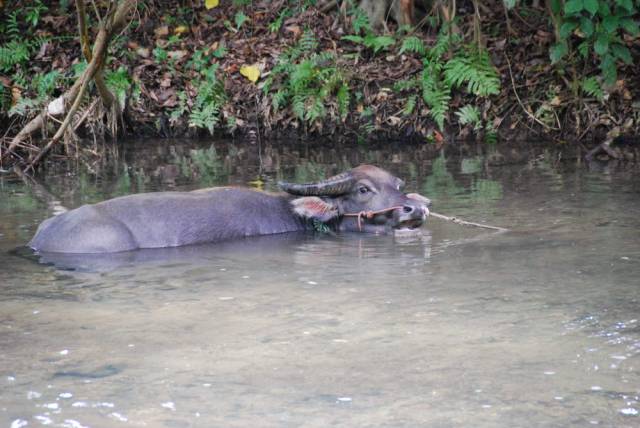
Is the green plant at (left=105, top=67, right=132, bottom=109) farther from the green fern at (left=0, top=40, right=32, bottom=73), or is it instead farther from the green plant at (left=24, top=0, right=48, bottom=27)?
the green plant at (left=24, top=0, right=48, bottom=27)

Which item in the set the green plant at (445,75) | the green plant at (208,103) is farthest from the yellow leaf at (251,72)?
the green plant at (445,75)

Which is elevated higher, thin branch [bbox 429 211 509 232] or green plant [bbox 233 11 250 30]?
green plant [bbox 233 11 250 30]

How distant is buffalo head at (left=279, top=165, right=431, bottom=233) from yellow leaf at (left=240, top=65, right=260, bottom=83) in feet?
27.9

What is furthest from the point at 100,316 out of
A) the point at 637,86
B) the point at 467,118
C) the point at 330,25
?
the point at 330,25

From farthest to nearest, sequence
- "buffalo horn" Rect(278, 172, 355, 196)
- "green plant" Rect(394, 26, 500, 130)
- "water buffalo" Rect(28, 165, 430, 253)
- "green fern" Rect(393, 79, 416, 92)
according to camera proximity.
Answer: "green fern" Rect(393, 79, 416, 92), "green plant" Rect(394, 26, 500, 130), "buffalo horn" Rect(278, 172, 355, 196), "water buffalo" Rect(28, 165, 430, 253)

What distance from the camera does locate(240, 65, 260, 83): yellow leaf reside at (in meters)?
18.6

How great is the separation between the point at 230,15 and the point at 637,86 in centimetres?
816

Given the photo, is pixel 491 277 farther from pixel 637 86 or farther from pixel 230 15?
pixel 230 15

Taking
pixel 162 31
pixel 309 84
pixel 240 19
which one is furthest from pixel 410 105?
pixel 162 31

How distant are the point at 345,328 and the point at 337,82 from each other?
38.5ft

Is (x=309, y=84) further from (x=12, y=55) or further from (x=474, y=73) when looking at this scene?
(x=12, y=55)

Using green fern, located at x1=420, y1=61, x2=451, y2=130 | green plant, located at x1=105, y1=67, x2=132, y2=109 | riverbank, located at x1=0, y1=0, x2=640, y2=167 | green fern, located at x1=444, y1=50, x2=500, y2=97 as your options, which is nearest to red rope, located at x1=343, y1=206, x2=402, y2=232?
riverbank, located at x1=0, y1=0, x2=640, y2=167

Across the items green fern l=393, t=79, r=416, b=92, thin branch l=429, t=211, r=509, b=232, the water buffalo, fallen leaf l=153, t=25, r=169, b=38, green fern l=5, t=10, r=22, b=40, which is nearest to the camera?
the water buffalo

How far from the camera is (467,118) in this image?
16875 mm
